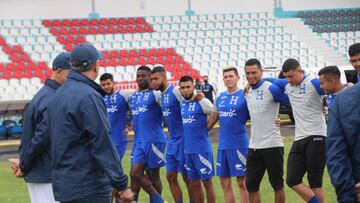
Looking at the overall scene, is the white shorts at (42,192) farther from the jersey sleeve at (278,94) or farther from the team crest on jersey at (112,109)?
the team crest on jersey at (112,109)

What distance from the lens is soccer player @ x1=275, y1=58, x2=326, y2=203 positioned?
10.2m

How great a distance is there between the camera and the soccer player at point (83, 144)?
20.5ft

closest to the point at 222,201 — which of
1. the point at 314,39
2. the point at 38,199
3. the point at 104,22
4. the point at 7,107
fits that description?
the point at 38,199

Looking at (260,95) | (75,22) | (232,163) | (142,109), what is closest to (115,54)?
(75,22)

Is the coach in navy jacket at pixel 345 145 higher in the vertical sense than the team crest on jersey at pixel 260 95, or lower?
lower

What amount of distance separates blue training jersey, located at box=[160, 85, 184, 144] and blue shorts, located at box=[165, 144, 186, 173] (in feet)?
0.31

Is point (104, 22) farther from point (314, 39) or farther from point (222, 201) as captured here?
point (222, 201)

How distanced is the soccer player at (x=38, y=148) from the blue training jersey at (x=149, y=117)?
13.8 feet

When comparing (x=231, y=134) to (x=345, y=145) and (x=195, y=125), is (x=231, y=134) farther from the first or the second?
(x=345, y=145)

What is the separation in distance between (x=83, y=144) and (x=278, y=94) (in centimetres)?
465

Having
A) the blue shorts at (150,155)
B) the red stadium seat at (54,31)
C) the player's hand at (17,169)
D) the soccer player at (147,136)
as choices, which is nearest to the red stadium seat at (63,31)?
the red stadium seat at (54,31)

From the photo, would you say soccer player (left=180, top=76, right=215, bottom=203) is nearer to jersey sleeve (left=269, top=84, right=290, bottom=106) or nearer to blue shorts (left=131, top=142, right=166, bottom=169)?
blue shorts (left=131, top=142, right=166, bottom=169)

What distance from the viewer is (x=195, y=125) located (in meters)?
11.2

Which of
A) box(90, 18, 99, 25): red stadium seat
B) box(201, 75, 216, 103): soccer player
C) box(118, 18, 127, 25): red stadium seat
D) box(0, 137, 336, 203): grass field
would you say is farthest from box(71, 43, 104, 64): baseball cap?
box(118, 18, 127, 25): red stadium seat
